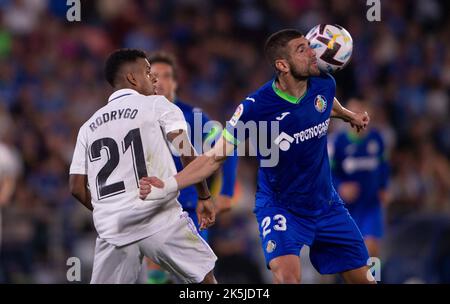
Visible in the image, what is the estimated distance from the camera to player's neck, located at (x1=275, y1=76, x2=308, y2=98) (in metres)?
7.66

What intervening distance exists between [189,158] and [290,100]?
3.07 ft

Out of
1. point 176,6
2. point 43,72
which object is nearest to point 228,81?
point 176,6

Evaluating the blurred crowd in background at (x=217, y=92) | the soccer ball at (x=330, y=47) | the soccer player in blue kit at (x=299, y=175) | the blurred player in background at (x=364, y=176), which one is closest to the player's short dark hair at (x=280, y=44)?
the soccer player in blue kit at (x=299, y=175)

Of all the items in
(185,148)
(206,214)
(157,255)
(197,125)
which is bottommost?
(157,255)

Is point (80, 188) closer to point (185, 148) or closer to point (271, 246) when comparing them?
point (185, 148)

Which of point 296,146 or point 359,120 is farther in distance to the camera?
point 359,120

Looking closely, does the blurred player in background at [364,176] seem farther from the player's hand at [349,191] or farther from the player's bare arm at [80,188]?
the player's bare arm at [80,188]

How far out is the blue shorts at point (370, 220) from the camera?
11805mm

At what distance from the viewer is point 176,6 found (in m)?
17.1

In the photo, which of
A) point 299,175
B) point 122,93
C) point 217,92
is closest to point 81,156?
point 122,93

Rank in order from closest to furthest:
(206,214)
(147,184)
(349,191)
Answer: (147,184) < (206,214) < (349,191)

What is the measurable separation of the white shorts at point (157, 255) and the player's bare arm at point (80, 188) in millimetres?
351

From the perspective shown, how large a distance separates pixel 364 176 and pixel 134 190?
17.5 feet

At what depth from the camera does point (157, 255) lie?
717 cm
